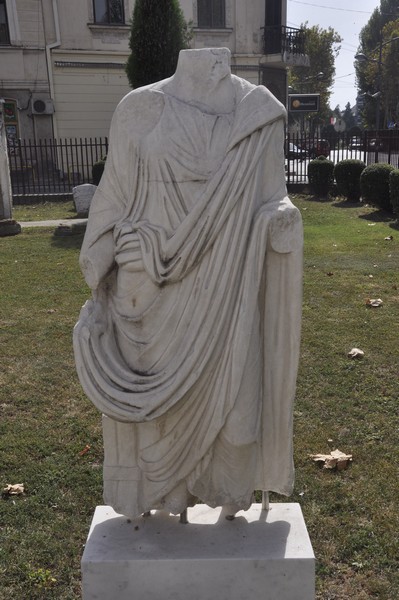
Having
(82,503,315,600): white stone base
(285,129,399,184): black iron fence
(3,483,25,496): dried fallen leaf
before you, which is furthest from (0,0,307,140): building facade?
(82,503,315,600): white stone base

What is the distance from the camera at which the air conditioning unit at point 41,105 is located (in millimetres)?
21975

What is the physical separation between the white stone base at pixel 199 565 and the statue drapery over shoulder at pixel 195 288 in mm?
228

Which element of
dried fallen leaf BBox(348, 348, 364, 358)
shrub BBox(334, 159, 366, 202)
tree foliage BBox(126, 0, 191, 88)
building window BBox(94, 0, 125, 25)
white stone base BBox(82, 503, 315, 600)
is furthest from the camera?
building window BBox(94, 0, 125, 25)

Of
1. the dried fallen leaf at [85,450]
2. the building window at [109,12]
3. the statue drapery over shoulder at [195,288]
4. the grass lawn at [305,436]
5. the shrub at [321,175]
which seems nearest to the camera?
the statue drapery over shoulder at [195,288]

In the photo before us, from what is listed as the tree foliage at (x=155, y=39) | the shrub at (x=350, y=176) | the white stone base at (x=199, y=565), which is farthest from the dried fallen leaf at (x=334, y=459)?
the shrub at (x=350, y=176)

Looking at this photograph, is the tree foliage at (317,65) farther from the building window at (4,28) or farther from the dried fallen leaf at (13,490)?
the dried fallen leaf at (13,490)

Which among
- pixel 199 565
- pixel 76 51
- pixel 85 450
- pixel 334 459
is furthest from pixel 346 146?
pixel 199 565

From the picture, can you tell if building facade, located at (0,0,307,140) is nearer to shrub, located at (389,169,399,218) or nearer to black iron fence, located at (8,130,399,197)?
black iron fence, located at (8,130,399,197)

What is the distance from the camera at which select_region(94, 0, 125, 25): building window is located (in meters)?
22.2

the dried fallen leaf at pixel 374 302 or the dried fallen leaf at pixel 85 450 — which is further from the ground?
the dried fallen leaf at pixel 374 302

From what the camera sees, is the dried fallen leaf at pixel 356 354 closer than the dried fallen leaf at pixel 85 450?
No

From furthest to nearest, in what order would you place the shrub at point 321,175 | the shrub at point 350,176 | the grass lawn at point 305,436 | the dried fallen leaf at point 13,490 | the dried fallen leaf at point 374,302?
1. the shrub at point 321,175
2. the shrub at point 350,176
3. the dried fallen leaf at point 374,302
4. the dried fallen leaf at point 13,490
5. the grass lawn at point 305,436

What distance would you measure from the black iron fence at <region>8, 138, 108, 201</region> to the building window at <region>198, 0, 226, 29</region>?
233 inches

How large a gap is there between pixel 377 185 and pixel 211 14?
1268 cm
